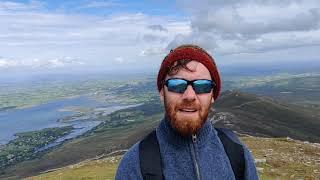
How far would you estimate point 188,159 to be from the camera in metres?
5.81

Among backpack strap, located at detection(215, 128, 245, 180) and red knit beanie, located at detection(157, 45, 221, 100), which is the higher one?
red knit beanie, located at detection(157, 45, 221, 100)

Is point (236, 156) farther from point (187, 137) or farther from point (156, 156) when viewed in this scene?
point (156, 156)

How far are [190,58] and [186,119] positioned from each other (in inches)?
33.3

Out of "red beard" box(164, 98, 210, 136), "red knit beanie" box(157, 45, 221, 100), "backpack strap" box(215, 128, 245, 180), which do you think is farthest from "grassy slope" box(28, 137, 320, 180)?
"red beard" box(164, 98, 210, 136)

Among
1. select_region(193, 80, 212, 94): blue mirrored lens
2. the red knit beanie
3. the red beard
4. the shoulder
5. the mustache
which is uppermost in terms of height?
the red knit beanie

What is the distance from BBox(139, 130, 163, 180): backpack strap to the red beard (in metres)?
0.43

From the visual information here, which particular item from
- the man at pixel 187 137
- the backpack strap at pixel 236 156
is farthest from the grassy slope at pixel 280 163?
the man at pixel 187 137

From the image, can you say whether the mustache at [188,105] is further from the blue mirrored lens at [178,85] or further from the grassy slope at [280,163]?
the grassy slope at [280,163]

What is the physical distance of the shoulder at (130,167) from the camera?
5.64 m

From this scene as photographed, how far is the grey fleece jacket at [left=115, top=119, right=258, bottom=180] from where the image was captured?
574cm

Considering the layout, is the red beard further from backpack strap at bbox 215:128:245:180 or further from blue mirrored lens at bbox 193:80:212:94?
backpack strap at bbox 215:128:245:180

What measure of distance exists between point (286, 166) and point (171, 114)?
33.0 meters

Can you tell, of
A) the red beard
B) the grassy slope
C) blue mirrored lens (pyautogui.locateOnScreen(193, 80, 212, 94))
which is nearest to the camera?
the red beard

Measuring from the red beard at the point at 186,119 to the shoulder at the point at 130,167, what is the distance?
2.09ft
